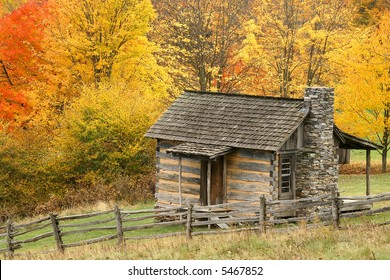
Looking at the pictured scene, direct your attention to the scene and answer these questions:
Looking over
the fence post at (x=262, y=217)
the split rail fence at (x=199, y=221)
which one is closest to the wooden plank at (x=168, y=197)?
the split rail fence at (x=199, y=221)

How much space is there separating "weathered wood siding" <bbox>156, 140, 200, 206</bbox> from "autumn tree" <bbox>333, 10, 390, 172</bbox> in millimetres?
15852

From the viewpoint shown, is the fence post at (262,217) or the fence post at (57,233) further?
the fence post at (57,233)

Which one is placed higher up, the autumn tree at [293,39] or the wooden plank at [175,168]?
the autumn tree at [293,39]

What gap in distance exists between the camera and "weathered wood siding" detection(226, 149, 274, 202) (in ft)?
89.5

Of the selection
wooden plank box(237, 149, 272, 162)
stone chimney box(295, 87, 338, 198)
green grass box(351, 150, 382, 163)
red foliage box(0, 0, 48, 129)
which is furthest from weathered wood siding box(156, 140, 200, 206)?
green grass box(351, 150, 382, 163)

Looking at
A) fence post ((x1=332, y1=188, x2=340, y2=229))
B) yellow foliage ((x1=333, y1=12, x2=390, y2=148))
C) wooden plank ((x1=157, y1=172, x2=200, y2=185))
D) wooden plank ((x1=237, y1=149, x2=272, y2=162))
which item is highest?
yellow foliage ((x1=333, y1=12, x2=390, y2=148))

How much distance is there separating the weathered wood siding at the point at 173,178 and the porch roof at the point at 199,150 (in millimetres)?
875

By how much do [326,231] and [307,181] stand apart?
846 cm

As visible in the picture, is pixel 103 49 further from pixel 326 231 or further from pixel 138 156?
pixel 326 231

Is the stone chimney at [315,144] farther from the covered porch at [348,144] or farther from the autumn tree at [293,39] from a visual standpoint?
the autumn tree at [293,39]

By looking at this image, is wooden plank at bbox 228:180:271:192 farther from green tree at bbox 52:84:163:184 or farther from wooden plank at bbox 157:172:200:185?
green tree at bbox 52:84:163:184

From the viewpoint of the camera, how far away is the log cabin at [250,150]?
27375 millimetres

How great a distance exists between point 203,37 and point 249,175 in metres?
17.4

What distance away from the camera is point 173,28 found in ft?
146
